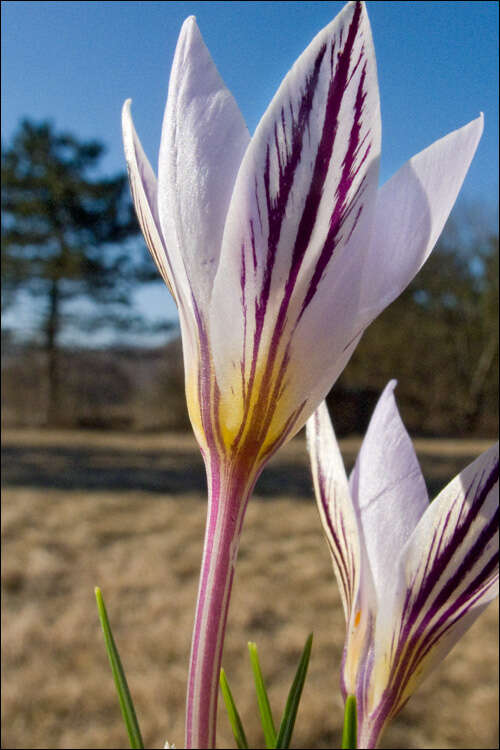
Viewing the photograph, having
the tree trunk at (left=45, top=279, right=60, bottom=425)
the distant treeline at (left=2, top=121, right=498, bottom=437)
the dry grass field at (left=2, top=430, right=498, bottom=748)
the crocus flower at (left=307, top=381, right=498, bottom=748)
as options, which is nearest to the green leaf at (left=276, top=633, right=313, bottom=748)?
the crocus flower at (left=307, top=381, right=498, bottom=748)

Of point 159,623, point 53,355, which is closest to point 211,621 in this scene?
point 159,623

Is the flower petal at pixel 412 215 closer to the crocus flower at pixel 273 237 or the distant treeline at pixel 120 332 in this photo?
the crocus flower at pixel 273 237

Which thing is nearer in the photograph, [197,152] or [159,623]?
[197,152]

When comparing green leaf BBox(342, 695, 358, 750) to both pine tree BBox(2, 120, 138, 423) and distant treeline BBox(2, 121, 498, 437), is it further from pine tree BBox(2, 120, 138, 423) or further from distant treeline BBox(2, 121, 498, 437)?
pine tree BBox(2, 120, 138, 423)

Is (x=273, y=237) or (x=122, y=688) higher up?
(x=273, y=237)

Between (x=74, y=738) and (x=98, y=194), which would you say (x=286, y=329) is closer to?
(x=74, y=738)

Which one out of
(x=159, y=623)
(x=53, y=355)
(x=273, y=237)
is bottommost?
(x=159, y=623)

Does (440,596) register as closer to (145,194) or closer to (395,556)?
(395,556)
